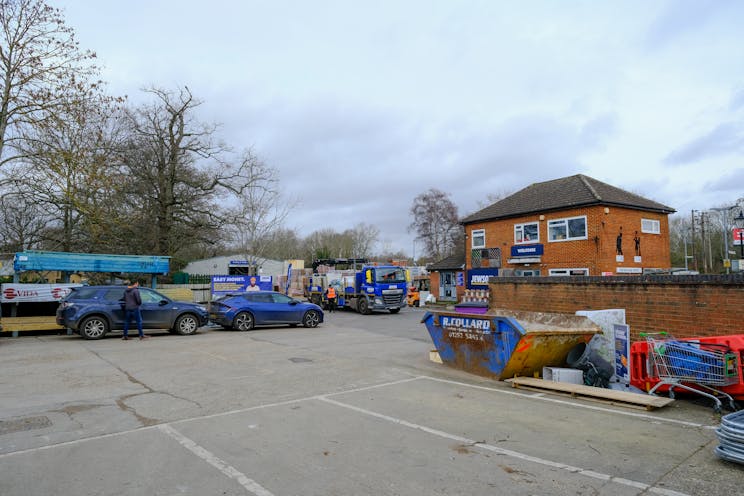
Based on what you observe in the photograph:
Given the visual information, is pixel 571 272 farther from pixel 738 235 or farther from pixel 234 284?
pixel 234 284

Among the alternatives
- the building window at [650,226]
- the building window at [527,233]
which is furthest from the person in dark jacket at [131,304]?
the building window at [650,226]

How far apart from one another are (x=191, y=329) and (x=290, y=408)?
10619mm

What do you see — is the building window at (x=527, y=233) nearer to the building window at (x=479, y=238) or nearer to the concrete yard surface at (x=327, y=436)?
the building window at (x=479, y=238)

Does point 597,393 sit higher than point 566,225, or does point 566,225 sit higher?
point 566,225

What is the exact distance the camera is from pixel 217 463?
4633 millimetres

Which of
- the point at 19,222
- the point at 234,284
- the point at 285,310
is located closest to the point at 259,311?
the point at 285,310

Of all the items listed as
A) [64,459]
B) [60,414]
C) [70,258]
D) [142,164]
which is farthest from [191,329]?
[142,164]

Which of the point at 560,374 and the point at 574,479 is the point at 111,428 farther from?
the point at 560,374

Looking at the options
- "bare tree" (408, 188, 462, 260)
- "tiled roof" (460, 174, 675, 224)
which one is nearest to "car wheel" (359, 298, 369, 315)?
"tiled roof" (460, 174, 675, 224)

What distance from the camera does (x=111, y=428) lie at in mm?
5809

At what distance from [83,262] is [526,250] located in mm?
22071

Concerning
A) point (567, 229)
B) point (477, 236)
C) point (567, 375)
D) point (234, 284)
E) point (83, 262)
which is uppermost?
point (477, 236)

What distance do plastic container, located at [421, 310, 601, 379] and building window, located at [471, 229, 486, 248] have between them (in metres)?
22.3

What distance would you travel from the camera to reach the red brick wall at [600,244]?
80.8 feet
